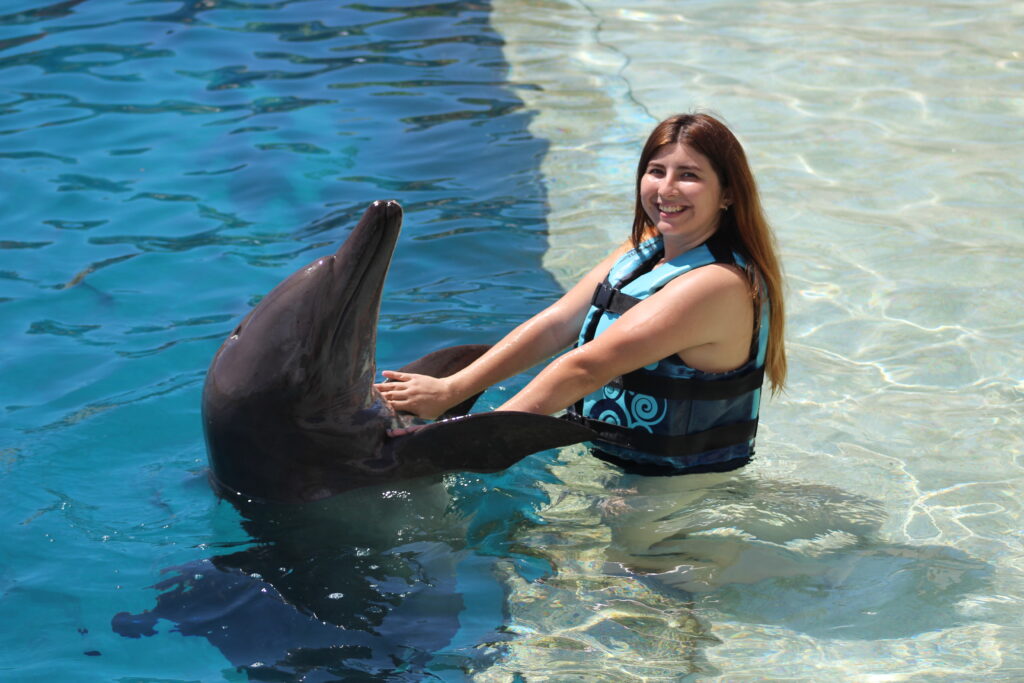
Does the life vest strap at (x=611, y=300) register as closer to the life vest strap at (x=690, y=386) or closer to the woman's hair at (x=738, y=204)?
the life vest strap at (x=690, y=386)

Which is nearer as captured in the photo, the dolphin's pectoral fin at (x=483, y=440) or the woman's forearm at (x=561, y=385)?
the dolphin's pectoral fin at (x=483, y=440)

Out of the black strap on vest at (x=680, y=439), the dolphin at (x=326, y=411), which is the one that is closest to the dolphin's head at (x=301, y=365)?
the dolphin at (x=326, y=411)

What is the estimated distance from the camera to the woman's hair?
158 inches

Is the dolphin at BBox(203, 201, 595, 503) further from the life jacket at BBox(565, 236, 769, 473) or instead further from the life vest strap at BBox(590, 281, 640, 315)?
the life vest strap at BBox(590, 281, 640, 315)

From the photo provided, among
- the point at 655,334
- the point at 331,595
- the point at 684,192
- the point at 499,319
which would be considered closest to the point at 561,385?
the point at 655,334

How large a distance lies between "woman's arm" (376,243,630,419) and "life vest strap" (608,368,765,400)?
1.59 ft

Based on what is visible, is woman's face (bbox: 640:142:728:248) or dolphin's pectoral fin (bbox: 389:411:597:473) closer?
dolphin's pectoral fin (bbox: 389:411:597:473)

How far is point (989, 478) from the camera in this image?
180 inches

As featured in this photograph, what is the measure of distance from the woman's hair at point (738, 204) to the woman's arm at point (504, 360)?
58 cm

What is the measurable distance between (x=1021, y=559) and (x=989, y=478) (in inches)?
23.4

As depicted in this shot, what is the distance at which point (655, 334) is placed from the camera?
3.93 metres

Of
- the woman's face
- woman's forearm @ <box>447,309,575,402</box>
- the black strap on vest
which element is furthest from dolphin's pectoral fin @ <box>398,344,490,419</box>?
the woman's face

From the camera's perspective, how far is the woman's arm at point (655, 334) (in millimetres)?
3928

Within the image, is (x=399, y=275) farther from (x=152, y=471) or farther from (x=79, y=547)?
(x=79, y=547)
